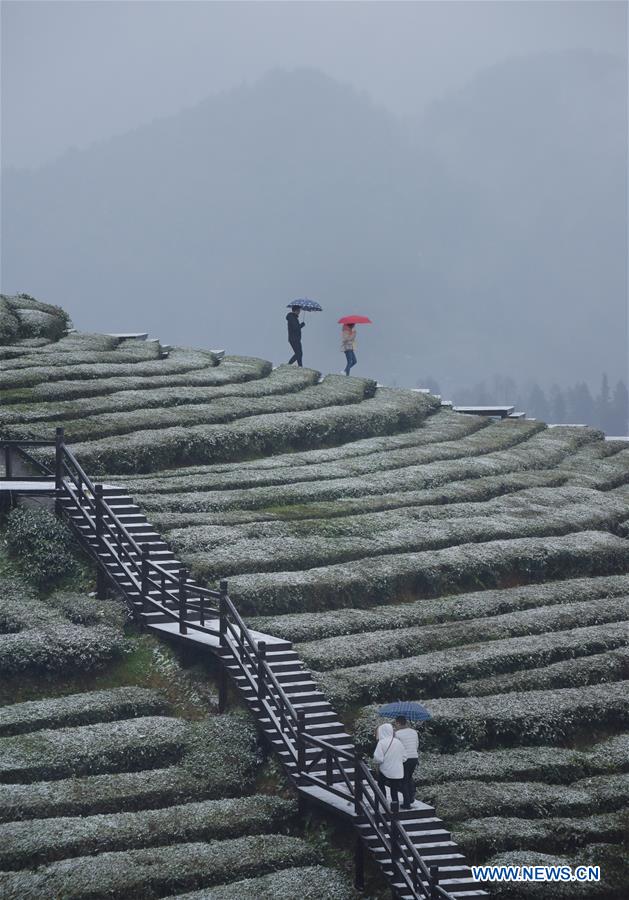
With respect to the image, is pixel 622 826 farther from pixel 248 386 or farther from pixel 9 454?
pixel 248 386

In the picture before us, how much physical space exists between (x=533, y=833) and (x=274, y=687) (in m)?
5.99

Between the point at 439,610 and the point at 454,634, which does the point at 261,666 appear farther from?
the point at 439,610

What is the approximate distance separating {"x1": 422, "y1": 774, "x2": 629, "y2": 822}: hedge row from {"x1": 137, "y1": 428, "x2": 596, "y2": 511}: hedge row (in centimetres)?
1470

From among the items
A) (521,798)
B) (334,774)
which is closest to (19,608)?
(334,774)

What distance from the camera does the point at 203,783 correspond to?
89.9 feet

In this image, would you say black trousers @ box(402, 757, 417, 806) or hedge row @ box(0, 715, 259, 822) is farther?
black trousers @ box(402, 757, 417, 806)

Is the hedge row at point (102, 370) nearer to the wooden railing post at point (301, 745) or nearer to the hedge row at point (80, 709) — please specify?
the hedge row at point (80, 709)

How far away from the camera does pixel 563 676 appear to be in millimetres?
33594

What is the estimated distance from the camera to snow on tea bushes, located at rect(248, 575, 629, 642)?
33781mm

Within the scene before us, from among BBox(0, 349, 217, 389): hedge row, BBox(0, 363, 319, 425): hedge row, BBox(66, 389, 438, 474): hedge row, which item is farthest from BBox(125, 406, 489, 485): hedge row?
BBox(0, 349, 217, 389): hedge row

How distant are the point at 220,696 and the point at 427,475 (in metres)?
18.3

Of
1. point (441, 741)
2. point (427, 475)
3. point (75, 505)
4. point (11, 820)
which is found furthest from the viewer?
point (427, 475)

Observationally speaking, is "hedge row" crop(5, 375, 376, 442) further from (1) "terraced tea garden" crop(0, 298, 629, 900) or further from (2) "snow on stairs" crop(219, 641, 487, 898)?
(2) "snow on stairs" crop(219, 641, 487, 898)

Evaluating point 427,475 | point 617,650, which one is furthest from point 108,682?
point 427,475
